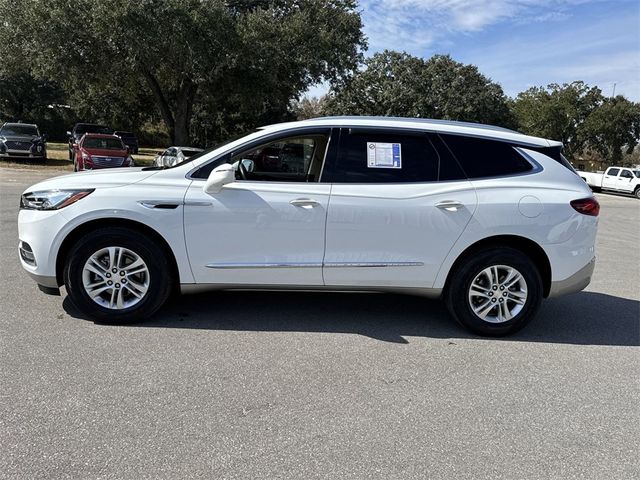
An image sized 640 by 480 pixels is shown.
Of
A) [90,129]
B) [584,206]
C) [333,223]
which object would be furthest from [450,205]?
[90,129]

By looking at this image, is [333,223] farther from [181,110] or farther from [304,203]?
[181,110]

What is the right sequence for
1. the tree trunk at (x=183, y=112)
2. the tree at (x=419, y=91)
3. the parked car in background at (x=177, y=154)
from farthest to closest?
the tree at (x=419, y=91), the tree trunk at (x=183, y=112), the parked car in background at (x=177, y=154)

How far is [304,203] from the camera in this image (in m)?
4.37

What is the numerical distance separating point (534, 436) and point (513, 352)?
1331mm

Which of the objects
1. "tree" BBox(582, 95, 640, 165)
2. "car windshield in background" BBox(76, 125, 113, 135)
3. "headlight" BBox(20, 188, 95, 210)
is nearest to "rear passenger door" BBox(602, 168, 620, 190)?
"tree" BBox(582, 95, 640, 165)

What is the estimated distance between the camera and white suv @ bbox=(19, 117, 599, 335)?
14.3ft

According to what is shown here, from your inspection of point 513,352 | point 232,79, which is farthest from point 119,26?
point 513,352

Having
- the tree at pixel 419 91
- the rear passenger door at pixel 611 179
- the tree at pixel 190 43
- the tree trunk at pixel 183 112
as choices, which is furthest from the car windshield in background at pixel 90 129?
the rear passenger door at pixel 611 179

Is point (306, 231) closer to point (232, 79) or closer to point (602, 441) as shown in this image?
point (602, 441)

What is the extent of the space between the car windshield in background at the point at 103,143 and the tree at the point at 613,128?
46.6 m

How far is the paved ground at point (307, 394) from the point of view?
2766 mm

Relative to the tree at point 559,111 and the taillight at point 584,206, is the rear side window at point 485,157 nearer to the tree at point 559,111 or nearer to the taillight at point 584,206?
the taillight at point 584,206

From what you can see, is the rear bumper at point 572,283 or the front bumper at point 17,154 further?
the front bumper at point 17,154

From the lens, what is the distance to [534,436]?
3121 mm
